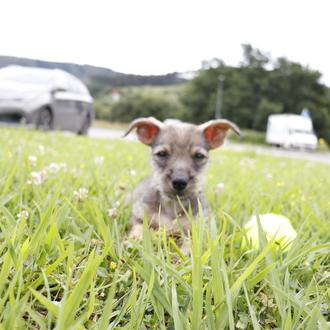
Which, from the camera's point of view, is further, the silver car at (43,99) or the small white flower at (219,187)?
the silver car at (43,99)

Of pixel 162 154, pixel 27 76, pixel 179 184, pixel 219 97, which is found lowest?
pixel 179 184

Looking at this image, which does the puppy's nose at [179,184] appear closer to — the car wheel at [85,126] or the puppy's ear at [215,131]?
the puppy's ear at [215,131]

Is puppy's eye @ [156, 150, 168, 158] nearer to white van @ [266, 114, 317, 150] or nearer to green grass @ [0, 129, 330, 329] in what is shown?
green grass @ [0, 129, 330, 329]

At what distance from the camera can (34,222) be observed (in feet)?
8.33

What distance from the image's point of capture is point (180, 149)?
11.3ft

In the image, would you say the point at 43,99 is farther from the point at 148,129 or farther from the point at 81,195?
the point at 81,195

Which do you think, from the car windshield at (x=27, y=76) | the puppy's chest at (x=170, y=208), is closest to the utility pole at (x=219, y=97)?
the car windshield at (x=27, y=76)

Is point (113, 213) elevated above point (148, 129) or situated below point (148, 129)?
below

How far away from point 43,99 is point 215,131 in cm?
1024

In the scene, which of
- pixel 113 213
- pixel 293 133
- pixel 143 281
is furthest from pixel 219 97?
pixel 143 281

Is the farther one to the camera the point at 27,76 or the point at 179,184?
the point at 27,76

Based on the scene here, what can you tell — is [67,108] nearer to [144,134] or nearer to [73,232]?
[144,134]

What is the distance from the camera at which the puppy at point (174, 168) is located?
3148mm

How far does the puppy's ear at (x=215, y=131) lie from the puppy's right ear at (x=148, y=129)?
16.3 inches
